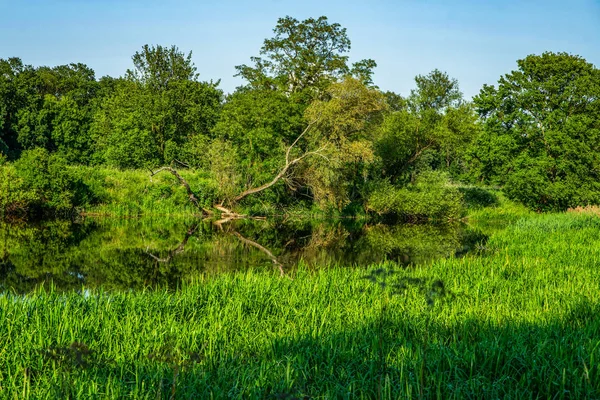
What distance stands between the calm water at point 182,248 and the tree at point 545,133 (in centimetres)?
711

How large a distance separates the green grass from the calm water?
2967 mm

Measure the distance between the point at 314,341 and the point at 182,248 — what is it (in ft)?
42.4

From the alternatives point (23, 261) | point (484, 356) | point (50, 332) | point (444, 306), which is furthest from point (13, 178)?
point (484, 356)

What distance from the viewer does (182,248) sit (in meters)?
18.2

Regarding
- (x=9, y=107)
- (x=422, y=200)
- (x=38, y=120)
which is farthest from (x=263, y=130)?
(x=9, y=107)

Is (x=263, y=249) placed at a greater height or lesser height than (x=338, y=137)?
lesser

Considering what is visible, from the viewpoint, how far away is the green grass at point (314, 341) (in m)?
4.43

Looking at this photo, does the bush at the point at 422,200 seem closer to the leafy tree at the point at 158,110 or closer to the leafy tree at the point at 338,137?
the leafy tree at the point at 338,137

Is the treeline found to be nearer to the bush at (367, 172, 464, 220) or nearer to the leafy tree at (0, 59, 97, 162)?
the bush at (367, 172, 464, 220)

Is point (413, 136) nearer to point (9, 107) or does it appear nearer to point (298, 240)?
point (298, 240)

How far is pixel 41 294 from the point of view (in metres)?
8.12

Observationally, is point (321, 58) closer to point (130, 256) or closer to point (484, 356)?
point (130, 256)

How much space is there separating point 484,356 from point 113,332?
14.6 ft

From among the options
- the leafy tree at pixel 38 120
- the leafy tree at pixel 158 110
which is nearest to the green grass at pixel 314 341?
the leafy tree at pixel 158 110
